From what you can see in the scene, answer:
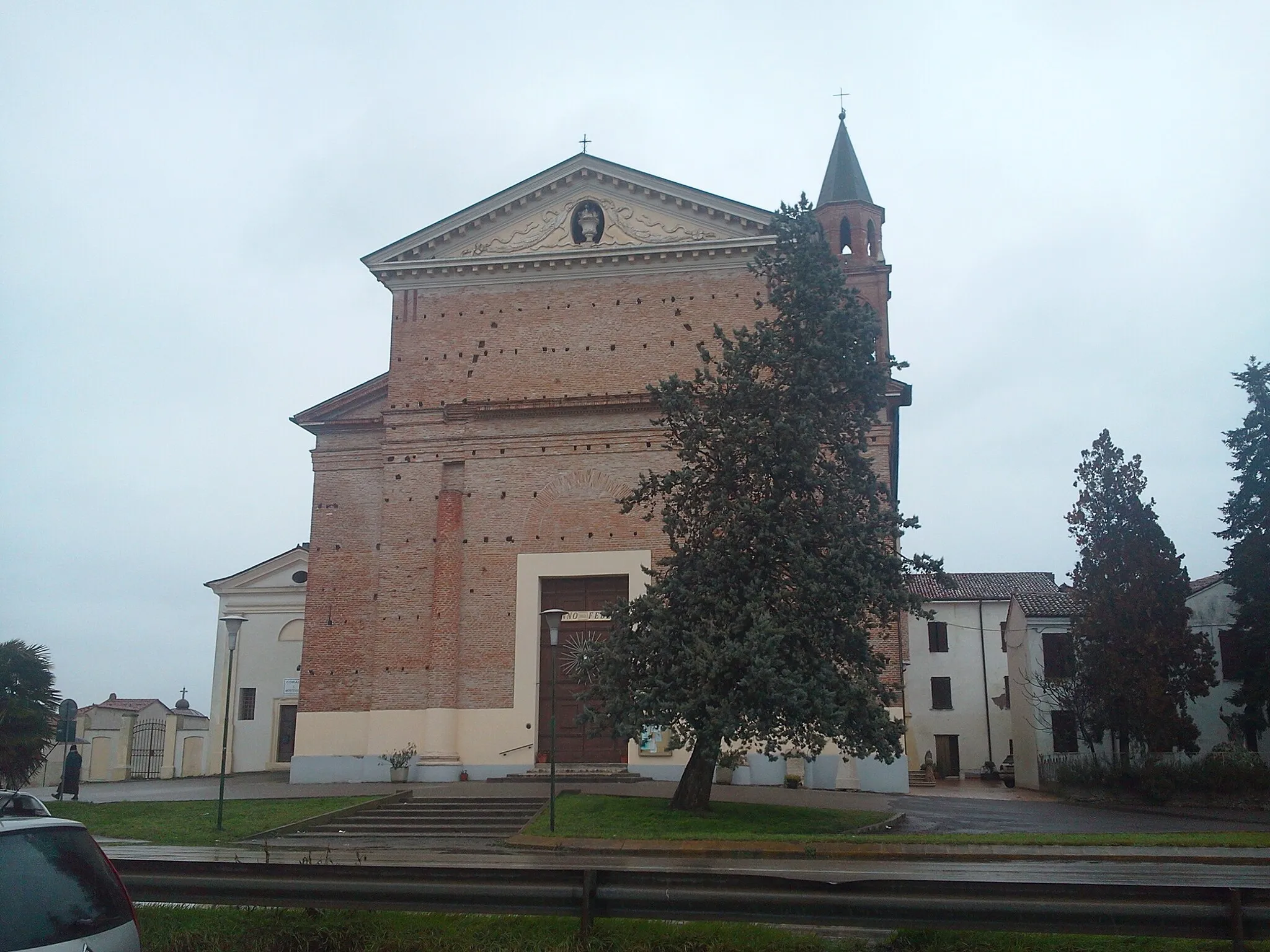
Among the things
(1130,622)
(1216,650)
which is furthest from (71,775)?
(1216,650)

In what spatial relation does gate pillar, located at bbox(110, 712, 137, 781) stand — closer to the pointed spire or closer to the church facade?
the church facade

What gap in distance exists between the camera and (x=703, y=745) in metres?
18.0

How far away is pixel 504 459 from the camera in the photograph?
28594 mm

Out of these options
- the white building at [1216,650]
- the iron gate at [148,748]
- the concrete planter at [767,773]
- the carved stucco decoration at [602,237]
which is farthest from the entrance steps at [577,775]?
the white building at [1216,650]

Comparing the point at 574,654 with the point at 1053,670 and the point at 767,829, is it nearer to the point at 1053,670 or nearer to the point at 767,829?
the point at 767,829

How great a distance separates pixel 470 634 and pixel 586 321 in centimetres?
871

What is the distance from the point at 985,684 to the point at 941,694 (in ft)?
6.51

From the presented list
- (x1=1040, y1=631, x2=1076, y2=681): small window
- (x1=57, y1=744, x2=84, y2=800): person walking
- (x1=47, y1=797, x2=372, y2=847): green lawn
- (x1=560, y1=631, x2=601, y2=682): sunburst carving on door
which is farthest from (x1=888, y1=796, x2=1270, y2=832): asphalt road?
(x1=57, y1=744, x2=84, y2=800): person walking

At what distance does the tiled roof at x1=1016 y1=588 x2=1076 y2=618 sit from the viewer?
40.7 metres

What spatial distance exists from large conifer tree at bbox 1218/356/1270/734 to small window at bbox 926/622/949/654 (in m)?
16.2

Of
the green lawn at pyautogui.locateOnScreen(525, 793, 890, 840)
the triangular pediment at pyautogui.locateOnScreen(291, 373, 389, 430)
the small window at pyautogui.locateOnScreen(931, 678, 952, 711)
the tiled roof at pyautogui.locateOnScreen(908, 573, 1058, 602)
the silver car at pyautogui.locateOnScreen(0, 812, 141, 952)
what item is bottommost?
the green lawn at pyautogui.locateOnScreen(525, 793, 890, 840)

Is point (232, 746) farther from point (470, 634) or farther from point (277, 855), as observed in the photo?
point (277, 855)

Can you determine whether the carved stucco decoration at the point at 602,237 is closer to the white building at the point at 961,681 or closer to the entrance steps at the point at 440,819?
the entrance steps at the point at 440,819

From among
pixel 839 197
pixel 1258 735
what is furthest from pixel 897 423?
pixel 1258 735
